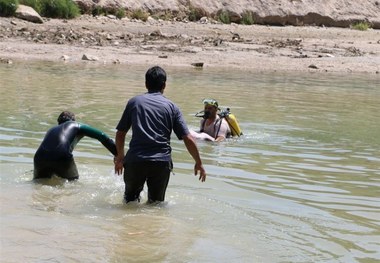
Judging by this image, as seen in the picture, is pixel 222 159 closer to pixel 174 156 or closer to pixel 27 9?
pixel 174 156

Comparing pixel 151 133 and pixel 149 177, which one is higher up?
pixel 151 133

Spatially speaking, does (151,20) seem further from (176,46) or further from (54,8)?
(176,46)

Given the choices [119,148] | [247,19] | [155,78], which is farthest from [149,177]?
[247,19]

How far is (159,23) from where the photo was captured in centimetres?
3127

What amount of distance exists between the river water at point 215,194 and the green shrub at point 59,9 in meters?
12.0

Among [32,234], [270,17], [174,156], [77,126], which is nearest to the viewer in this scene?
[32,234]

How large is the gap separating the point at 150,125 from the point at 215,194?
5.51 ft

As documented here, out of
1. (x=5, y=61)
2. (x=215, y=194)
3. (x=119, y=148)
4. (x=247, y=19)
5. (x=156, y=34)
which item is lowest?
(x=215, y=194)

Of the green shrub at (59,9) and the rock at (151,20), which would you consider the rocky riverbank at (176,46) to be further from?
the green shrub at (59,9)

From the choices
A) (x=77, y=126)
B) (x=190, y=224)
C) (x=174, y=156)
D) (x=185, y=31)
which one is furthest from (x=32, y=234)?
(x=185, y=31)

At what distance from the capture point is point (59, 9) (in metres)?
28.9

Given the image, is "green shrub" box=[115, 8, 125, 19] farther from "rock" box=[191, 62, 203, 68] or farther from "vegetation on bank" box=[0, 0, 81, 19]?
"rock" box=[191, 62, 203, 68]

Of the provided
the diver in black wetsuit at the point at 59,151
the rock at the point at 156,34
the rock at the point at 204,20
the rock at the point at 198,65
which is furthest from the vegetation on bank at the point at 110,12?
the diver in black wetsuit at the point at 59,151

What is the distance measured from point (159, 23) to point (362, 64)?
799cm
